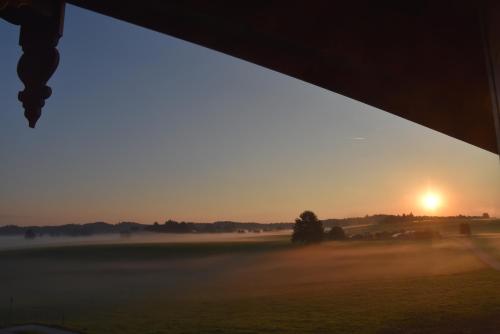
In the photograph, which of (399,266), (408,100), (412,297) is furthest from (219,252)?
(408,100)

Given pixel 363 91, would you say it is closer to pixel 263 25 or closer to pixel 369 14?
pixel 369 14

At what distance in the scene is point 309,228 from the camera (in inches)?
3927

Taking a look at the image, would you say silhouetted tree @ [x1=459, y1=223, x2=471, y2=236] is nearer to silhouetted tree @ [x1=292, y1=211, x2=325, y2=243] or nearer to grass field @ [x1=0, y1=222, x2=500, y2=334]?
grass field @ [x1=0, y1=222, x2=500, y2=334]

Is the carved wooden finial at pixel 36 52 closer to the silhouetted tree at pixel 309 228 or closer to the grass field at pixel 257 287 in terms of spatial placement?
the grass field at pixel 257 287

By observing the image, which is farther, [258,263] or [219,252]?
[219,252]

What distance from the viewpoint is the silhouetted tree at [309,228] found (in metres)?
98.2

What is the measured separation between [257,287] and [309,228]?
2618 cm

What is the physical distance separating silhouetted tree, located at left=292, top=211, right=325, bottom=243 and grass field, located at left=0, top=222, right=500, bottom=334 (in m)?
5.61

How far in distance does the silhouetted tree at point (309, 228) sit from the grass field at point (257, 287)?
561 cm

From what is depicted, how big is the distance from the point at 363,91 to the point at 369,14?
497mm

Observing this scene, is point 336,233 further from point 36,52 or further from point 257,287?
point 36,52

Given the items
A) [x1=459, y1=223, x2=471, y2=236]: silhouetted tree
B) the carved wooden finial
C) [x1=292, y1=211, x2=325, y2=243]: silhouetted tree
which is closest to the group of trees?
[x1=292, y1=211, x2=325, y2=243]: silhouetted tree

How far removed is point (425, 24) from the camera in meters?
1.57

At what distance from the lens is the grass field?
4262cm
